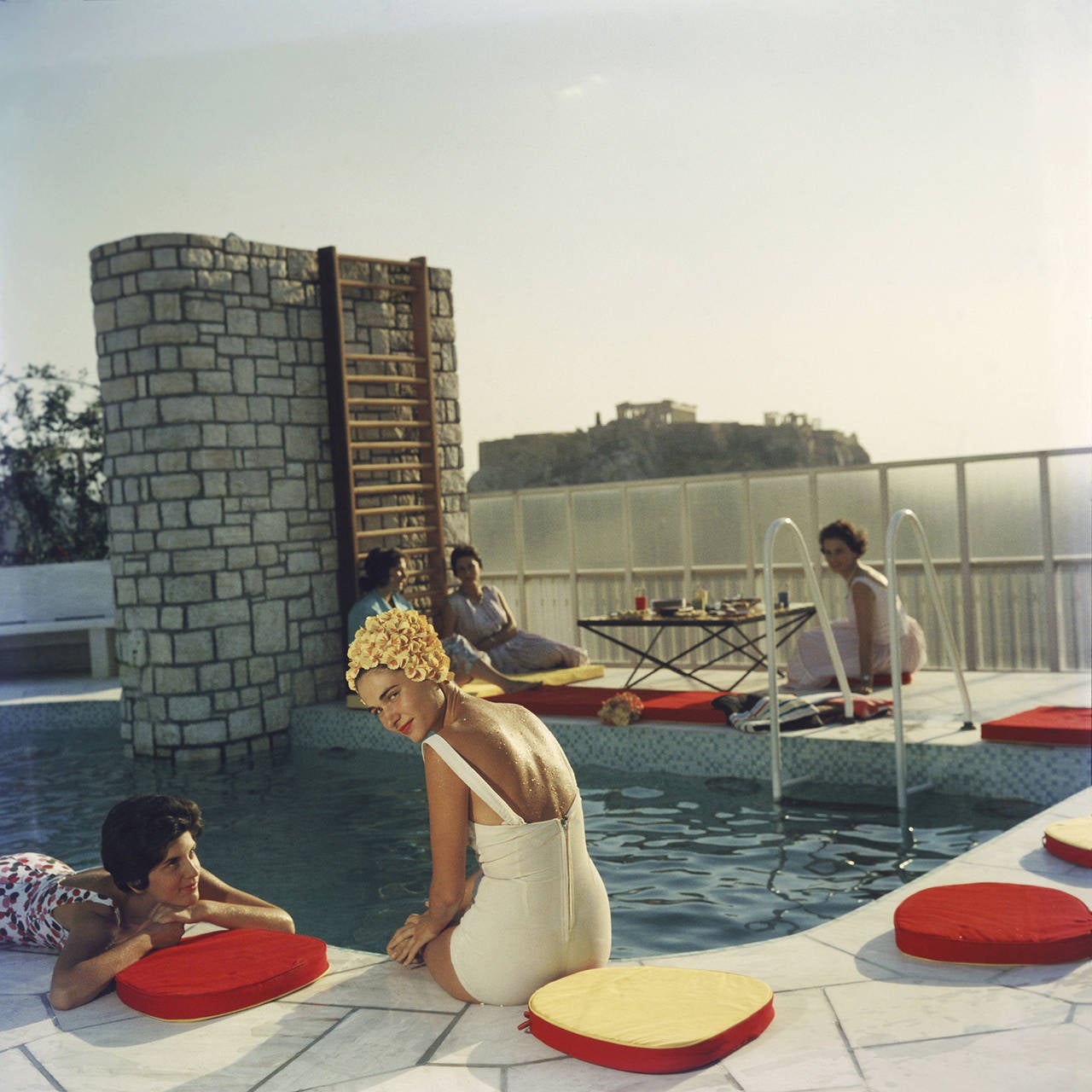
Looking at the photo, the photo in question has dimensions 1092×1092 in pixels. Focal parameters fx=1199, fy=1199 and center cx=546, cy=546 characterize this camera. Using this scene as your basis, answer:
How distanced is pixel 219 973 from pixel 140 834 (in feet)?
1.23

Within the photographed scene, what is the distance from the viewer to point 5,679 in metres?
9.95

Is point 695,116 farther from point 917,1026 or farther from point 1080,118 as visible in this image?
point 917,1026

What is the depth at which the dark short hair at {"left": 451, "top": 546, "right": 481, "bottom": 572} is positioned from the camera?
25.8 feet

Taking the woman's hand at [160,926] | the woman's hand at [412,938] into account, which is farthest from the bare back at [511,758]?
the woman's hand at [160,926]

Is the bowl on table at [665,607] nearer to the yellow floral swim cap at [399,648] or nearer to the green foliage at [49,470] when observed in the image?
the yellow floral swim cap at [399,648]

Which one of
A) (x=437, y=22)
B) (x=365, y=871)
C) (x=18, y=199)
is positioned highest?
(x=18, y=199)

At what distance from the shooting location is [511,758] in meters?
2.57

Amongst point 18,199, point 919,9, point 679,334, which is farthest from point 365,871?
point 679,334

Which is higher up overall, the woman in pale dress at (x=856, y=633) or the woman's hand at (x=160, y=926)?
the woman in pale dress at (x=856, y=633)

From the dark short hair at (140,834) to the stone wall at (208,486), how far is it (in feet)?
14.6

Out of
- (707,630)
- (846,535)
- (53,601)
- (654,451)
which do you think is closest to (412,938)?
(846,535)

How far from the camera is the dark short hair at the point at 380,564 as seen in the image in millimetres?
6988

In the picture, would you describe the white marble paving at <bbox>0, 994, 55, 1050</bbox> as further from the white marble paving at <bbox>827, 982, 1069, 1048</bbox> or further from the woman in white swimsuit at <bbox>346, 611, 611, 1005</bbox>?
the white marble paving at <bbox>827, 982, 1069, 1048</bbox>

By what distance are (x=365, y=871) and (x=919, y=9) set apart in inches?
163
